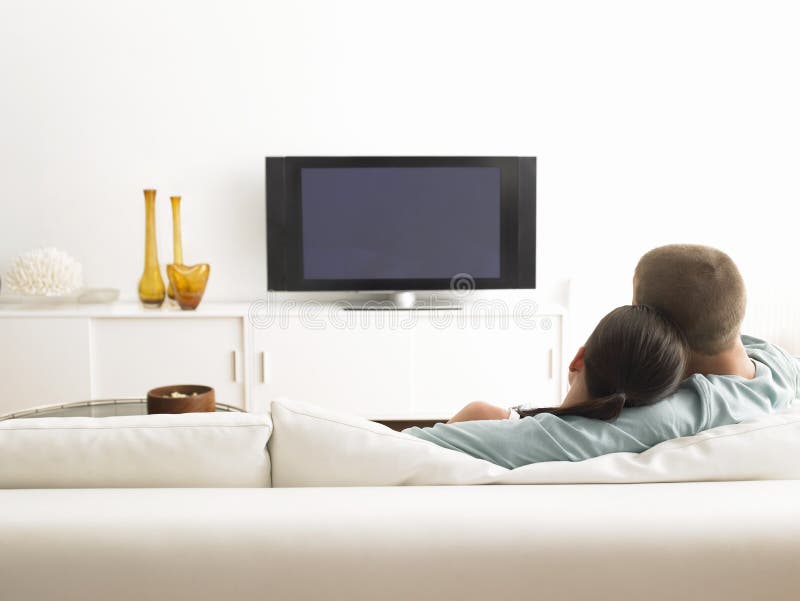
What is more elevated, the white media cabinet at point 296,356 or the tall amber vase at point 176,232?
the tall amber vase at point 176,232

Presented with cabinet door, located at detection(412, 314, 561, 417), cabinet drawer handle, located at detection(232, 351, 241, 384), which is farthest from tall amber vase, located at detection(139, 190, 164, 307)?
cabinet door, located at detection(412, 314, 561, 417)

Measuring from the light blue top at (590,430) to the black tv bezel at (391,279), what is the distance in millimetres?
2650

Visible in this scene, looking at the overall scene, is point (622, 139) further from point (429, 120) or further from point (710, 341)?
point (710, 341)

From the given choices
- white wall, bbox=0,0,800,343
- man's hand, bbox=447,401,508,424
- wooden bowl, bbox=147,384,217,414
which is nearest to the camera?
man's hand, bbox=447,401,508,424

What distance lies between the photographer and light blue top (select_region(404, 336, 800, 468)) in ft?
3.84

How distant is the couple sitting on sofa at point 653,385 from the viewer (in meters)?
1.18

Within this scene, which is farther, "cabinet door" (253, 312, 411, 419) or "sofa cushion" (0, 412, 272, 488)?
"cabinet door" (253, 312, 411, 419)

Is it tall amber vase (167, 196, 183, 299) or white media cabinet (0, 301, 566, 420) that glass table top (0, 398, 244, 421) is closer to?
white media cabinet (0, 301, 566, 420)

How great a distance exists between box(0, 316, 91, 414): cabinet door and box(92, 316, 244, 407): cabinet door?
0.08 metres

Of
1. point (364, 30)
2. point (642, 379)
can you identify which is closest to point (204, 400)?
point (642, 379)

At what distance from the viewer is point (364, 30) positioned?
393 centimetres

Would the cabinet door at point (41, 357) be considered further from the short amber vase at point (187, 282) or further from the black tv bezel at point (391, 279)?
the black tv bezel at point (391, 279)

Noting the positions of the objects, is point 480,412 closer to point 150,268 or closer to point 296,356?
point 296,356

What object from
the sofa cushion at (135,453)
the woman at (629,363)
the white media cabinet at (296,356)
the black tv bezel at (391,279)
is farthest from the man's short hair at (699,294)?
the black tv bezel at (391,279)
